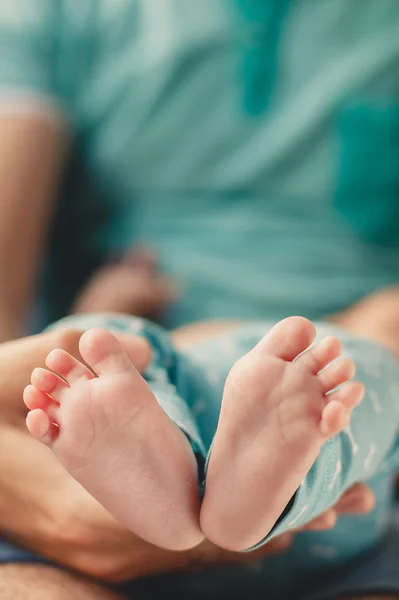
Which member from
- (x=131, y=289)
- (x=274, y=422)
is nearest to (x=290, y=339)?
(x=274, y=422)

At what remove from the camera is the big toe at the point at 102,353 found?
1.10 feet

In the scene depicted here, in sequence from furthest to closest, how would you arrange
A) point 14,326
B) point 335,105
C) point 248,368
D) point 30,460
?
point 335,105 → point 14,326 → point 30,460 → point 248,368

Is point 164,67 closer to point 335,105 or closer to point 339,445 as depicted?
point 335,105

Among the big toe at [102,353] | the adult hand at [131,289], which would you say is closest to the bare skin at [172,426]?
the big toe at [102,353]

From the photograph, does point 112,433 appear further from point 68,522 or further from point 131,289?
point 131,289

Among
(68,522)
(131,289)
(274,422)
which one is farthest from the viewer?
(131,289)

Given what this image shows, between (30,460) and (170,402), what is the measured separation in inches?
4.3

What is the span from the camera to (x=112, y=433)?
→ 0.34 m

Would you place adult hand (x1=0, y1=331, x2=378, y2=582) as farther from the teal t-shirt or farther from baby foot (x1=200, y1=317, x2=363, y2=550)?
the teal t-shirt

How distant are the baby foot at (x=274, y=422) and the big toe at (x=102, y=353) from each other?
0.06 m

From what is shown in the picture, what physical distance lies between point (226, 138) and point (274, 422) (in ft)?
2.00

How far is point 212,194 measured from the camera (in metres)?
0.90

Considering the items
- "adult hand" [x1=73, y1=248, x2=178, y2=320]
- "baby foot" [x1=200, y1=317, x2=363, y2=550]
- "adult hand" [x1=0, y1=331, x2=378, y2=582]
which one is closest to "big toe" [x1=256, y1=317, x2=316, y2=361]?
"baby foot" [x1=200, y1=317, x2=363, y2=550]

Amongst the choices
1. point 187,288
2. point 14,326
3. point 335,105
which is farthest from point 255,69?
point 14,326
